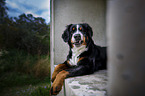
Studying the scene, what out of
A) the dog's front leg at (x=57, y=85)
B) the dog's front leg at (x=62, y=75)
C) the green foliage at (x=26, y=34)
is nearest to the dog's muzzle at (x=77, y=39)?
the dog's front leg at (x=62, y=75)

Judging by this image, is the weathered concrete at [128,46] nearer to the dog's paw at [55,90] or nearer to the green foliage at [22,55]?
the dog's paw at [55,90]

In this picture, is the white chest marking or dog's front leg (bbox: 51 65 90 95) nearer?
dog's front leg (bbox: 51 65 90 95)

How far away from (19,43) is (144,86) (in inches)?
163

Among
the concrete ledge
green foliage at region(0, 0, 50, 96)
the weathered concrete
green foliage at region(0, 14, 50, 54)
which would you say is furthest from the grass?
the weathered concrete

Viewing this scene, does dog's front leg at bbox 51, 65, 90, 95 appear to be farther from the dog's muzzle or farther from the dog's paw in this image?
the dog's muzzle

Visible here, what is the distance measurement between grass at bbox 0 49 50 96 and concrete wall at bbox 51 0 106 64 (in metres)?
1.10

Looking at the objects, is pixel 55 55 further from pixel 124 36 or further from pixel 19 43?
pixel 124 36

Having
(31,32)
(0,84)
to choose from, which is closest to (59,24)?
(31,32)

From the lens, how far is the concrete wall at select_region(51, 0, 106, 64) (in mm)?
3033

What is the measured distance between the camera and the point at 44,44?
426cm

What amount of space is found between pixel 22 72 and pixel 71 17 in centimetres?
257

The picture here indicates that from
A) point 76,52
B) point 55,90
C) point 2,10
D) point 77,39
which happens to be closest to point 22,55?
point 2,10

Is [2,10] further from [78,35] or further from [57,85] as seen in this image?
[57,85]

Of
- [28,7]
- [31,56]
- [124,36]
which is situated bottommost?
[31,56]
